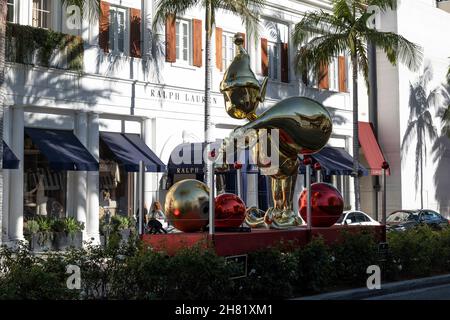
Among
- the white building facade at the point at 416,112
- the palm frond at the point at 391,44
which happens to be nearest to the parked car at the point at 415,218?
the palm frond at the point at 391,44

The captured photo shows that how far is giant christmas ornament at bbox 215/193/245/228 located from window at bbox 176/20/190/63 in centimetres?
1634

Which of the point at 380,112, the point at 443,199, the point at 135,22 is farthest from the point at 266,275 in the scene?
the point at 443,199

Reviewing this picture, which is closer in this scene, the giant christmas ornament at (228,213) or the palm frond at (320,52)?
the giant christmas ornament at (228,213)

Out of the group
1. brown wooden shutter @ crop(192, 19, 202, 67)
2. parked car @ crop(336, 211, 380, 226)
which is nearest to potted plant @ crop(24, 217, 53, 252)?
brown wooden shutter @ crop(192, 19, 202, 67)

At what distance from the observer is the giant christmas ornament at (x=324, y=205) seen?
46.0 feet

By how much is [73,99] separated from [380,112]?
66.9 ft

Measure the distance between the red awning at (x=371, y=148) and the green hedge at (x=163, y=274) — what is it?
26.2 m

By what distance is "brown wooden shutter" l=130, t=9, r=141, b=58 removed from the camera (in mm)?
26766

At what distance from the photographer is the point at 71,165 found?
76.6ft

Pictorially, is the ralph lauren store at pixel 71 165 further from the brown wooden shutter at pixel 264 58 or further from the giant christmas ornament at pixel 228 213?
the giant christmas ornament at pixel 228 213

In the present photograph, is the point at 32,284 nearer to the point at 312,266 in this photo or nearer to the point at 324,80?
the point at 312,266

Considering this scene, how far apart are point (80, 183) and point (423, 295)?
14.4 m

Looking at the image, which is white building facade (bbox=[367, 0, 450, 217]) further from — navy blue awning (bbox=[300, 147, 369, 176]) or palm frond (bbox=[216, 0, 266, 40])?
palm frond (bbox=[216, 0, 266, 40])

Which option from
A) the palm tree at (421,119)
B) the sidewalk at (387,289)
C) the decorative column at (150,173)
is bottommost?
the sidewalk at (387,289)
